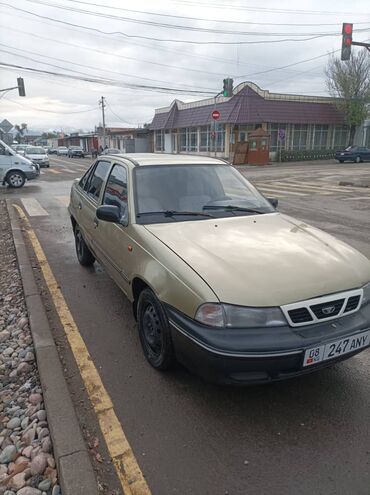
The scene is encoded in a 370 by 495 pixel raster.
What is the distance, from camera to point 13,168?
16719 millimetres

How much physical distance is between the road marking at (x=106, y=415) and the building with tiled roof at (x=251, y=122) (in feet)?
95.8

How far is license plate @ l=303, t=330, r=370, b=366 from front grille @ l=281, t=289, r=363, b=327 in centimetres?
16

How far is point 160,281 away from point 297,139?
40.4 m

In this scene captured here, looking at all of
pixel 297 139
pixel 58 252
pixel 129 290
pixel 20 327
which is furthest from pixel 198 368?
pixel 297 139

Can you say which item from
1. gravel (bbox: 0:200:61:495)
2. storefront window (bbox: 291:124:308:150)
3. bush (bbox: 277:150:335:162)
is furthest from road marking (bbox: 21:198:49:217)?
storefront window (bbox: 291:124:308:150)

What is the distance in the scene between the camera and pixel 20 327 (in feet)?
13.3

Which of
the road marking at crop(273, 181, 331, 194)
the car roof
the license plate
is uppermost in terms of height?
the car roof

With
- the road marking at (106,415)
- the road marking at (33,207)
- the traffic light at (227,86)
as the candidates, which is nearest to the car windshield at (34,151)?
the traffic light at (227,86)

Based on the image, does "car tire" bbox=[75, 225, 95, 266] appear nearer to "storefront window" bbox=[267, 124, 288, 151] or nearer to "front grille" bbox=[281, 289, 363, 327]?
"front grille" bbox=[281, 289, 363, 327]

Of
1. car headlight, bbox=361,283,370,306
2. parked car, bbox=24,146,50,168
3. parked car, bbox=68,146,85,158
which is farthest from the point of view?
parked car, bbox=68,146,85,158

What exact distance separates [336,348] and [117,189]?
104 inches

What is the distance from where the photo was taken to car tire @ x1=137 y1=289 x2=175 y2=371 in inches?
114

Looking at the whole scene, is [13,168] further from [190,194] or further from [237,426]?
[237,426]

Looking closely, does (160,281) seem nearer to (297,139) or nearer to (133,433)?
(133,433)
